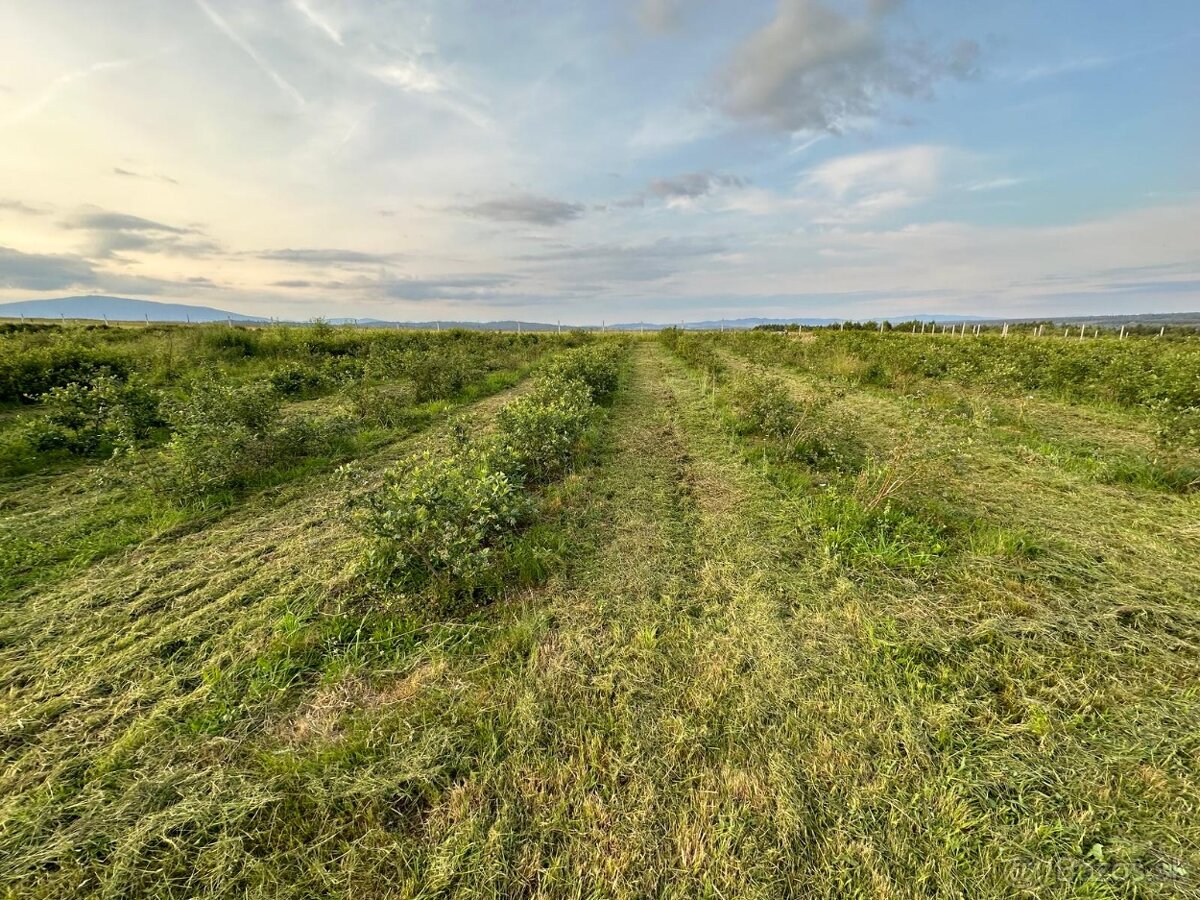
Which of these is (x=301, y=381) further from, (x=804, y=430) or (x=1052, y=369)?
(x=1052, y=369)

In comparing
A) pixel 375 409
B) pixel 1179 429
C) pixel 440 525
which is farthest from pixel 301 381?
pixel 1179 429

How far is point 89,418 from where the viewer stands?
25.3 ft

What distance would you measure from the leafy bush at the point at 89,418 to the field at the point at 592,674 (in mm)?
709

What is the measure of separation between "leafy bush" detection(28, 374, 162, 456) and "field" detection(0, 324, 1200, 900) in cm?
71

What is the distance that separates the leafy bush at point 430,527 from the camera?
3.76 metres

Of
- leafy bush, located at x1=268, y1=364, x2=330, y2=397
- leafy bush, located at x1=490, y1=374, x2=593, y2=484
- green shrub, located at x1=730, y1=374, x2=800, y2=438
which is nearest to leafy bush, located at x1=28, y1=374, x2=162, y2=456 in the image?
leafy bush, located at x1=268, y1=364, x2=330, y2=397

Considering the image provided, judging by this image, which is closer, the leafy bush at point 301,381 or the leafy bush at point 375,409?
the leafy bush at point 375,409

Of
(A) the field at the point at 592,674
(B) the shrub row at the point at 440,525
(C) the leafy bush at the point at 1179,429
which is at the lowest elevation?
(A) the field at the point at 592,674

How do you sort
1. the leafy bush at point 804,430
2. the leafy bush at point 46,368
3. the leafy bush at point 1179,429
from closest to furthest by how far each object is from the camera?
the leafy bush at point 1179,429 → the leafy bush at point 804,430 → the leafy bush at point 46,368

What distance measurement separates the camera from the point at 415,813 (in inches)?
91.2

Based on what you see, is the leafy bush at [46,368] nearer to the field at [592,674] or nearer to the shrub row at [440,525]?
the field at [592,674]

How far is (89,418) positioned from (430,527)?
28.0ft

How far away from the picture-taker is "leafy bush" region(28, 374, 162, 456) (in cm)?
736

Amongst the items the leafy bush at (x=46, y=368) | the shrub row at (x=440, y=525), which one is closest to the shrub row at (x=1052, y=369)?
the shrub row at (x=440, y=525)
